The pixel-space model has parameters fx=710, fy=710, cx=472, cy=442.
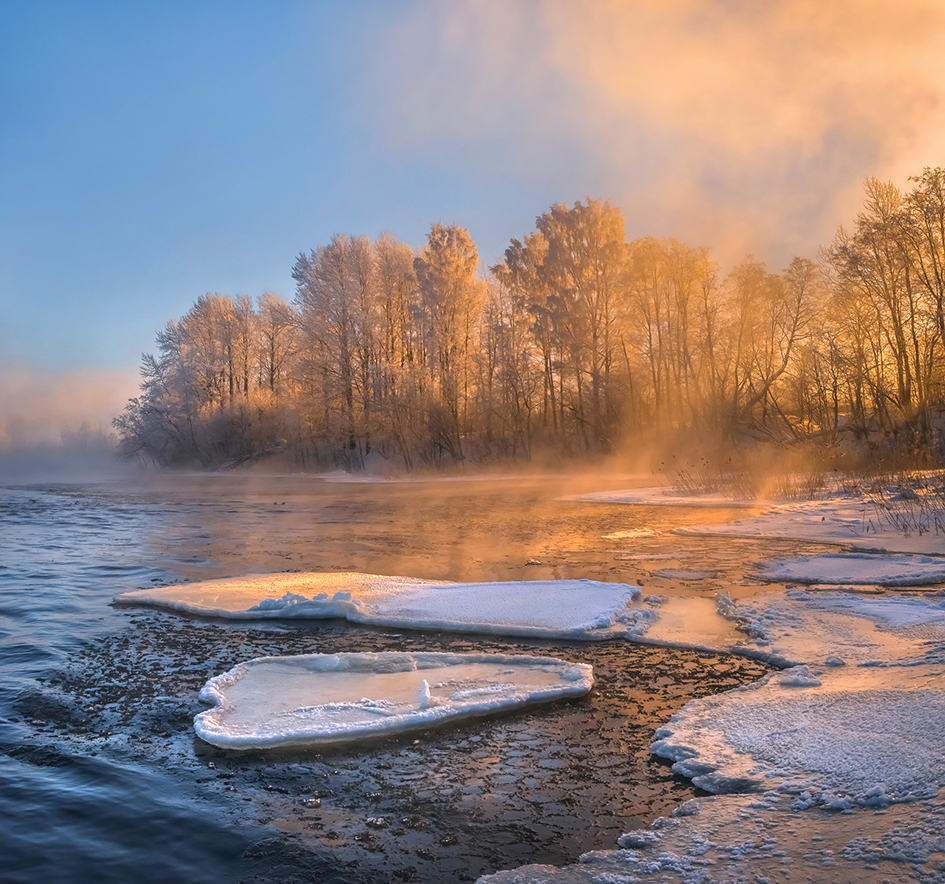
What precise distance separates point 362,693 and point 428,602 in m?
2.95

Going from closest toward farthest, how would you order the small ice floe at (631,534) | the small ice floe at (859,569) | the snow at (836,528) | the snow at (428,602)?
the snow at (428,602) < the small ice floe at (859,569) < the snow at (836,528) < the small ice floe at (631,534)

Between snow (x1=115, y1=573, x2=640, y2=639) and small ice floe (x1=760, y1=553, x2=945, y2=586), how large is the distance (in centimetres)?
263

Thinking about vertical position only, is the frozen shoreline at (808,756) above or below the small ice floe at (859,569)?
above

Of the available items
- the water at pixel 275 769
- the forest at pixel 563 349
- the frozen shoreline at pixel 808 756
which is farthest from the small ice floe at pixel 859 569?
the forest at pixel 563 349

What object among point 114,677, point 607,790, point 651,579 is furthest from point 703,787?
point 651,579

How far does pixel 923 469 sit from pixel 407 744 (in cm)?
2120

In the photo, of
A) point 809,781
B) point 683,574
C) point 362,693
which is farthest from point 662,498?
point 809,781

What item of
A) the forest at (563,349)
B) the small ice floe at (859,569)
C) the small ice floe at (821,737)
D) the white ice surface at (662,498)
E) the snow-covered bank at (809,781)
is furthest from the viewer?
the forest at (563,349)

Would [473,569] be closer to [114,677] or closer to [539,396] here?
[114,677]

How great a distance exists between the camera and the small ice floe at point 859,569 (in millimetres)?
9023

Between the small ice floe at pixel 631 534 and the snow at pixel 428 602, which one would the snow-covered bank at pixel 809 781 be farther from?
the small ice floe at pixel 631 534

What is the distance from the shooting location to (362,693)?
5391 mm

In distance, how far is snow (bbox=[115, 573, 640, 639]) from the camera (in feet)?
24.2

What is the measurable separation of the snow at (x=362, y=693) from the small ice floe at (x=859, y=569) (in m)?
5.16
